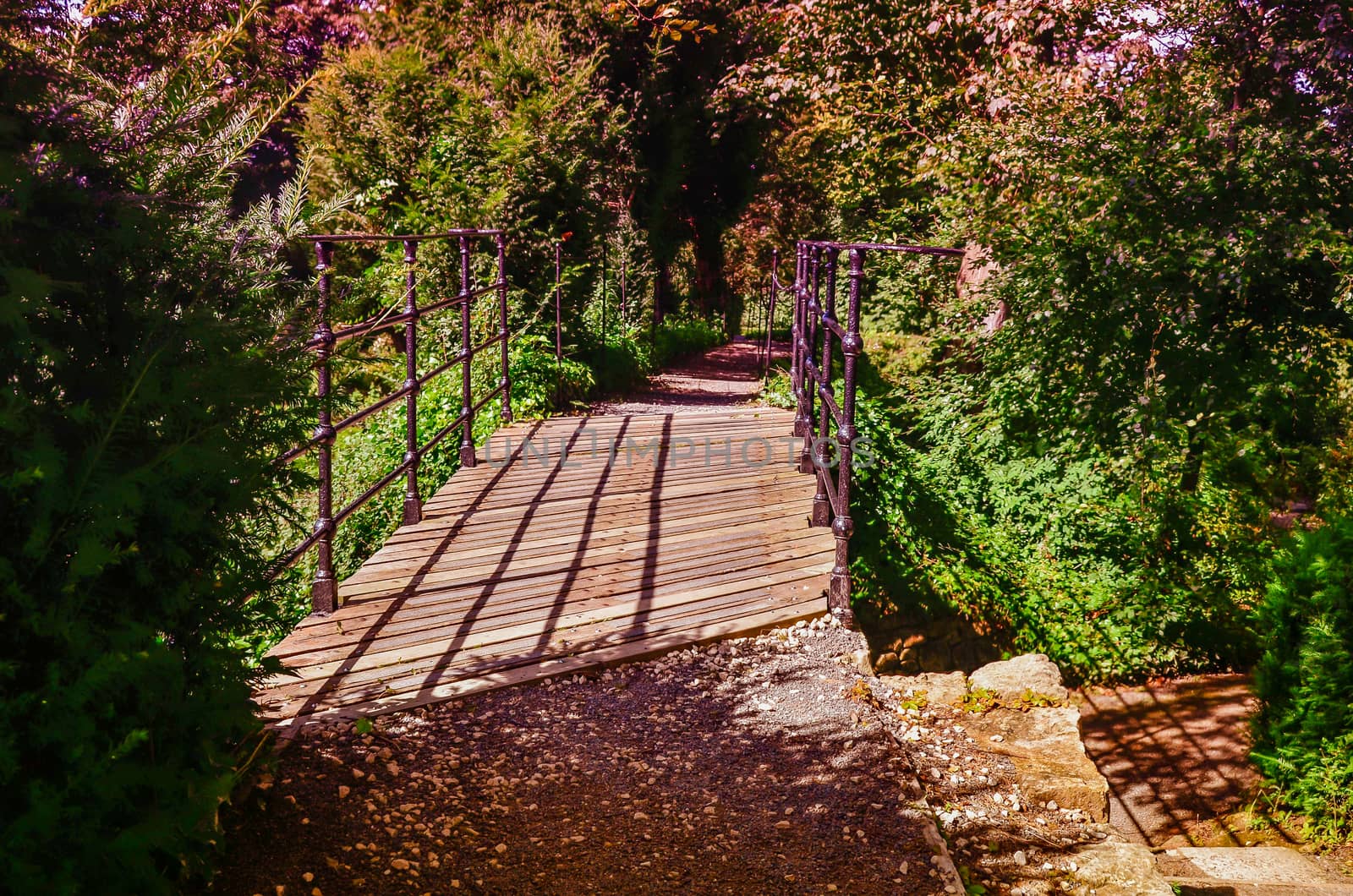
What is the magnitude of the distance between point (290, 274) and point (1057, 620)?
22.1ft

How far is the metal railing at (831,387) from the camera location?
14.7ft

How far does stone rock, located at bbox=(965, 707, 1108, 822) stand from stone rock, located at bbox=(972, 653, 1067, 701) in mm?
123

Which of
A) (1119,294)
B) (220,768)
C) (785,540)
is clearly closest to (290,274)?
(220,768)

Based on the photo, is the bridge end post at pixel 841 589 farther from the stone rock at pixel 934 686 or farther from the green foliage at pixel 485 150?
the green foliage at pixel 485 150

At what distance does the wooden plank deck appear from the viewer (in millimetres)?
3656

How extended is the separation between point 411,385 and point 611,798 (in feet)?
9.19

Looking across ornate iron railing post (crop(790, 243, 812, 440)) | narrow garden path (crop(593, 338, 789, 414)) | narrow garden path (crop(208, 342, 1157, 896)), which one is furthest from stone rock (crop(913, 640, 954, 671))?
narrow garden path (crop(593, 338, 789, 414))

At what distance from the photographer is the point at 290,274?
8.37 ft

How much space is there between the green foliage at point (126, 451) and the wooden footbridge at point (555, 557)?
488 millimetres

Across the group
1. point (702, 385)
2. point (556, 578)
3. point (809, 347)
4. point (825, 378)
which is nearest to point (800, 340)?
point (809, 347)

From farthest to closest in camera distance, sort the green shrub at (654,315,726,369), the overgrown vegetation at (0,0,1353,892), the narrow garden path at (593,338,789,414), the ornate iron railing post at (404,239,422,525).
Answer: the green shrub at (654,315,726,369) < the narrow garden path at (593,338,789,414) < the ornate iron railing post at (404,239,422,525) < the overgrown vegetation at (0,0,1353,892)

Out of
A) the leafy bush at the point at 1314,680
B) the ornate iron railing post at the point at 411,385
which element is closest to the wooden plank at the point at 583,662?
the ornate iron railing post at the point at 411,385

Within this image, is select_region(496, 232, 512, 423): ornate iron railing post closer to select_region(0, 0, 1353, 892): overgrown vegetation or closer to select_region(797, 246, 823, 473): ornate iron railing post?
select_region(0, 0, 1353, 892): overgrown vegetation

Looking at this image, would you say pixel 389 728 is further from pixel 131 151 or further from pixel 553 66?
pixel 553 66
